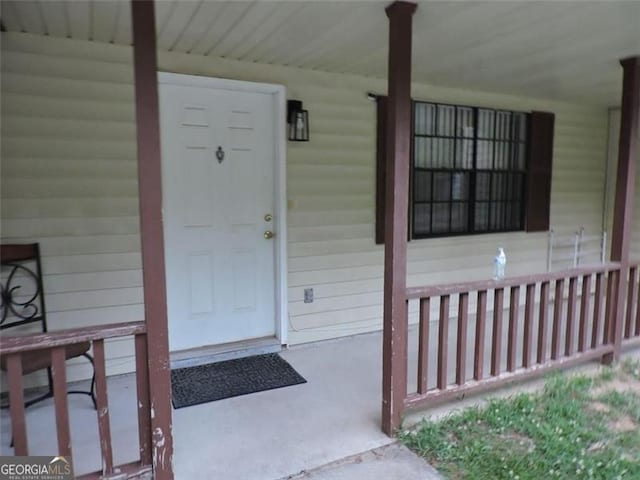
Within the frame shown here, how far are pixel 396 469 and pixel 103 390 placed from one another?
1.36 meters

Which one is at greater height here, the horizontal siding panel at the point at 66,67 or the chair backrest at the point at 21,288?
the horizontal siding panel at the point at 66,67

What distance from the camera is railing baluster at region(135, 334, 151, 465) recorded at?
1890 mm

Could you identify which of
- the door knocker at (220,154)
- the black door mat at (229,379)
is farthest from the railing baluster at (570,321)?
the door knocker at (220,154)

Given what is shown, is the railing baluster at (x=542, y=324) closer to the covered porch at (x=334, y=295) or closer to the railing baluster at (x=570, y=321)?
the covered porch at (x=334, y=295)

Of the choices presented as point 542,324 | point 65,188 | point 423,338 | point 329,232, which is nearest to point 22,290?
point 65,188

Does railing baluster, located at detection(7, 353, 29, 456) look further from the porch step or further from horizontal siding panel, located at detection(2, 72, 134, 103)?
horizontal siding panel, located at detection(2, 72, 134, 103)

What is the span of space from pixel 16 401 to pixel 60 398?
15cm

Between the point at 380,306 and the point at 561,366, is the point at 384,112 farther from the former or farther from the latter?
the point at 561,366

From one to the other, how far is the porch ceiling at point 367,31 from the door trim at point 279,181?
19 centimetres

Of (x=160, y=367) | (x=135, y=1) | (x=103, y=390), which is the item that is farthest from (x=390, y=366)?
(x=135, y=1)

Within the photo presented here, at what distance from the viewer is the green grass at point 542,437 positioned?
2084 mm

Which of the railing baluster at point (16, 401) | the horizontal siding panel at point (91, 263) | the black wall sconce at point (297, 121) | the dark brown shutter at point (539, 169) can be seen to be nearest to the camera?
the railing baluster at point (16, 401)

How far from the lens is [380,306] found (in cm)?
400

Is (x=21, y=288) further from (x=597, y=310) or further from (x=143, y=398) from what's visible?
(x=597, y=310)
